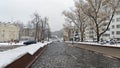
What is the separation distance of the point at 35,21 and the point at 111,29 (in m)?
50.8

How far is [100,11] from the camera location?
70938 millimetres

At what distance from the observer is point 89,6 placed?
227 feet

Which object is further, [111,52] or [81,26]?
[81,26]

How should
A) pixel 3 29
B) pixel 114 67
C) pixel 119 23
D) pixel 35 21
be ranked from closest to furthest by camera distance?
1. pixel 114 67
2. pixel 35 21
3. pixel 119 23
4. pixel 3 29

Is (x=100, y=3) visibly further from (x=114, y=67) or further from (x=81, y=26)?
(x=114, y=67)

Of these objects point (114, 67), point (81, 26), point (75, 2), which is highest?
point (75, 2)

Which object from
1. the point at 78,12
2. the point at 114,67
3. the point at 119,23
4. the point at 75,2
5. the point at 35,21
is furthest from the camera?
the point at 119,23

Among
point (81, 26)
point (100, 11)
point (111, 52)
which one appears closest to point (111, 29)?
point (81, 26)

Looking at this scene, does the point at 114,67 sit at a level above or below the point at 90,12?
below

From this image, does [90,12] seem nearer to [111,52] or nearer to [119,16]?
[111,52]

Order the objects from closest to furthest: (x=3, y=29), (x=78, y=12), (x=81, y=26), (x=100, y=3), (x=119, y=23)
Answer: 1. (x=100, y=3)
2. (x=78, y=12)
3. (x=81, y=26)
4. (x=119, y=23)
5. (x=3, y=29)

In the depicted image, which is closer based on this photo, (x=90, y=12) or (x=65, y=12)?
(x=90, y=12)

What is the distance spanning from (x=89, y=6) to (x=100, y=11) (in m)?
3.69

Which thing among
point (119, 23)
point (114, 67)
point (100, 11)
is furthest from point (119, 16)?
point (114, 67)
